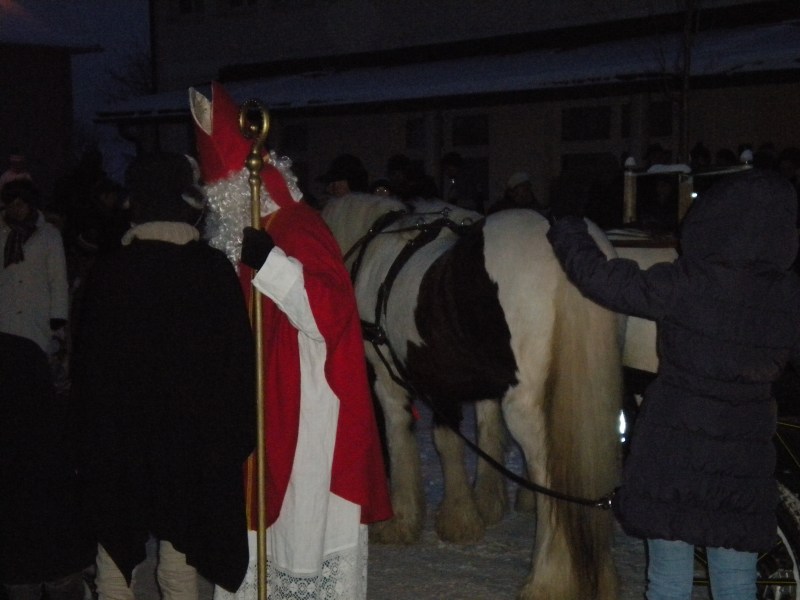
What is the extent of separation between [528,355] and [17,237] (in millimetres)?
3737

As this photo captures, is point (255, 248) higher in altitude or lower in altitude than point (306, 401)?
higher

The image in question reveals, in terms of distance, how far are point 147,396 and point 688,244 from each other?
5.38 feet

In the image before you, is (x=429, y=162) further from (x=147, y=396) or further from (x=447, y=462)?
(x=147, y=396)

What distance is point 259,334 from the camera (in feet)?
11.1

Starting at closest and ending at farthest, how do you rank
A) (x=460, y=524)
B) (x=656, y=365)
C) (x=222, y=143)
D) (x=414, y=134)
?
1. (x=222, y=143)
2. (x=656, y=365)
3. (x=460, y=524)
4. (x=414, y=134)

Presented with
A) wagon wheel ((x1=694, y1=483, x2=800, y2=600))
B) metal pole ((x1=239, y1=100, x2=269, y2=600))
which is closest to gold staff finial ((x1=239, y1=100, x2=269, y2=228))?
metal pole ((x1=239, y1=100, x2=269, y2=600))

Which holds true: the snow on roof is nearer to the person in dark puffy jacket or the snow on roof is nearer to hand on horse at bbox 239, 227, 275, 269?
the person in dark puffy jacket

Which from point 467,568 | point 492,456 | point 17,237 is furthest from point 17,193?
point 467,568

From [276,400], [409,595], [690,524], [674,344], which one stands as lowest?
[409,595]

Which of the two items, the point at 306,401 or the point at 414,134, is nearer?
the point at 306,401

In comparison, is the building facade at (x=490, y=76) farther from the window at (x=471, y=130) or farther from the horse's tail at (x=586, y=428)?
the horse's tail at (x=586, y=428)

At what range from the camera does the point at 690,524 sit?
3021 millimetres

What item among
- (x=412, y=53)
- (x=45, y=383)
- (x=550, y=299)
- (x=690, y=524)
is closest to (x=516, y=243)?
(x=550, y=299)

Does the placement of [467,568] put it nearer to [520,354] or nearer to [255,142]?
[520,354]
